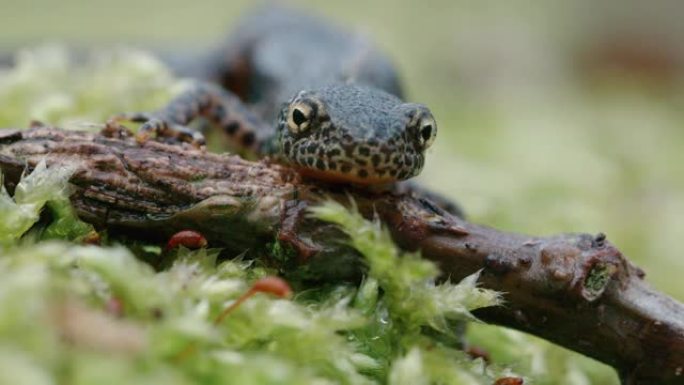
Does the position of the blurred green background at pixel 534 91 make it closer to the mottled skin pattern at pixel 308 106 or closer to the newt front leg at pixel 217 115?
the mottled skin pattern at pixel 308 106

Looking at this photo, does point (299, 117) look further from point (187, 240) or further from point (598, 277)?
point (598, 277)

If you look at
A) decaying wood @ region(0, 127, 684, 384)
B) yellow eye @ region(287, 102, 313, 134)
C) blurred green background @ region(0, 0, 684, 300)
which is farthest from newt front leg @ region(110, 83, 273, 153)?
blurred green background @ region(0, 0, 684, 300)

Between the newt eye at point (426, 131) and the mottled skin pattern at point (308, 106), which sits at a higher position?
the newt eye at point (426, 131)

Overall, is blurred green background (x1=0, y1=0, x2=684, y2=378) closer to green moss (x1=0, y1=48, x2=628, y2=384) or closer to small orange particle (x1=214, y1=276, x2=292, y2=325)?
green moss (x1=0, y1=48, x2=628, y2=384)

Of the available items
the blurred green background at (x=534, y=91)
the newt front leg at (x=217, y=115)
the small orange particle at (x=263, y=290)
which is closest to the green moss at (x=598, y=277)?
the small orange particle at (x=263, y=290)

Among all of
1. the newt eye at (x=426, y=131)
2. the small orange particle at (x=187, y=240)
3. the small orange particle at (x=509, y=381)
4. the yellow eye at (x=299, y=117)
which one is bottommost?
the small orange particle at (x=509, y=381)

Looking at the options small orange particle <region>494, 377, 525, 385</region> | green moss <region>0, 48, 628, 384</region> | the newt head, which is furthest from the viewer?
the newt head

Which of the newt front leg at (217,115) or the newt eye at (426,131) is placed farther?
the newt front leg at (217,115)

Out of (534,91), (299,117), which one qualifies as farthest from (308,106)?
(534,91)
